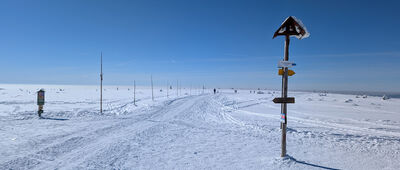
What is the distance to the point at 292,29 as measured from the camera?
5.30 meters

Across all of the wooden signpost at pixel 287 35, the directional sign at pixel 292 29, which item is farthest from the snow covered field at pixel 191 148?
the directional sign at pixel 292 29

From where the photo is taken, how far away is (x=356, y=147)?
660 cm

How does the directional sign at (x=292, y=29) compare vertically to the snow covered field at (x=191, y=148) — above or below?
above

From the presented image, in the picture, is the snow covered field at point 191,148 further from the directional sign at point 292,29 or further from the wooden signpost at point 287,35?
the directional sign at point 292,29

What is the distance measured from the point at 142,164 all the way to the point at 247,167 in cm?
301

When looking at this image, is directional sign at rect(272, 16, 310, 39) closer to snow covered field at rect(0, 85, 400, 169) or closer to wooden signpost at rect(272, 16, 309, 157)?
wooden signpost at rect(272, 16, 309, 157)

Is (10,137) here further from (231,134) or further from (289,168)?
(289,168)

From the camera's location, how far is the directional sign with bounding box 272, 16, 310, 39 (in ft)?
16.7

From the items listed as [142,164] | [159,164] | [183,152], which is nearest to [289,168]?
[183,152]

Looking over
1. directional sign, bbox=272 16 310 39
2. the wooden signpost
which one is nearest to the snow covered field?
the wooden signpost

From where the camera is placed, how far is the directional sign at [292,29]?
5091 millimetres

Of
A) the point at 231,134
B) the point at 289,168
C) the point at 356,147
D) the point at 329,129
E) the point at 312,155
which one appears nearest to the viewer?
the point at 289,168

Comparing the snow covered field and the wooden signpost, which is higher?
the wooden signpost

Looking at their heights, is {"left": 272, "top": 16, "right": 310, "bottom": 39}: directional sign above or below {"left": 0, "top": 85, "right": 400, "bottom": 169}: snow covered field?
above
